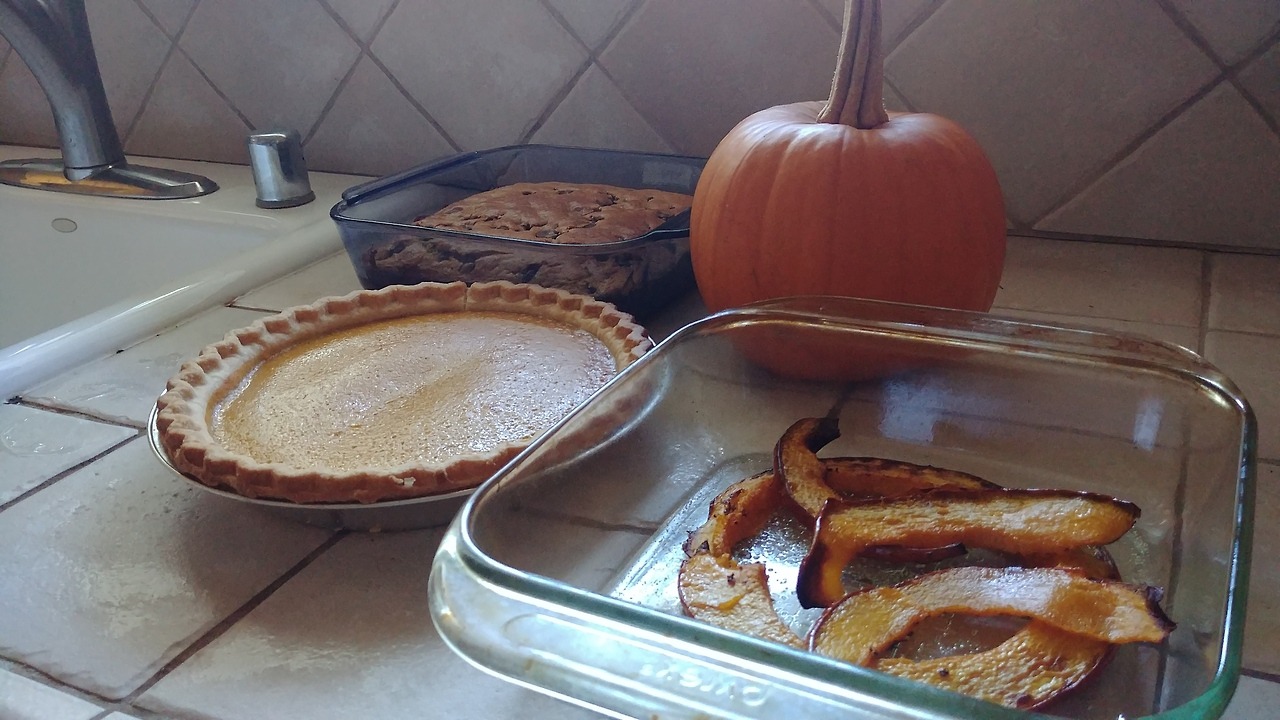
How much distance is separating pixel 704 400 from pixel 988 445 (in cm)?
16

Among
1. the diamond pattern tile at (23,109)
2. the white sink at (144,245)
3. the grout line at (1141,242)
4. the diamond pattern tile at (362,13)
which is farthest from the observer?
the diamond pattern tile at (23,109)

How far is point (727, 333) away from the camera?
20.9 inches

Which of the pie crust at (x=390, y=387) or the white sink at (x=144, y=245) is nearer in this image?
the pie crust at (x=390, y=387)

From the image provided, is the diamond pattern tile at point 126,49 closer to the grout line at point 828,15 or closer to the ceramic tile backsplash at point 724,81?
the ceramic tile backsplash at point 724,81

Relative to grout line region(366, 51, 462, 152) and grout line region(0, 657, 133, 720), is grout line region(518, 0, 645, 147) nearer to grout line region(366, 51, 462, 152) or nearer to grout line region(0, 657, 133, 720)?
grout line region(366, 51, 462, 152)

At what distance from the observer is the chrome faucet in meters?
1.00

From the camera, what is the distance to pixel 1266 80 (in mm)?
747

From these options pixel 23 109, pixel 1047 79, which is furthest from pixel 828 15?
pixel 23 109

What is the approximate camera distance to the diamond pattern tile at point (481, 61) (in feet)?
3.22

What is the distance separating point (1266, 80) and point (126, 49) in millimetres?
1325

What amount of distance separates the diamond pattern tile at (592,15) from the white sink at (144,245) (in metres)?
0.34

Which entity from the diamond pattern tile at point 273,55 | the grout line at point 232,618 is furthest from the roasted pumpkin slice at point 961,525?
the diamond pattern tile at point 273,55

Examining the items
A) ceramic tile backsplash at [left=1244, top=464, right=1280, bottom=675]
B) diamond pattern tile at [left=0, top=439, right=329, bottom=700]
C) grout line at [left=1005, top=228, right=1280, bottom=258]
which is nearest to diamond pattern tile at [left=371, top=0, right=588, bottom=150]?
grout line at [left=1005, top=228, right=1280, bottom=258]

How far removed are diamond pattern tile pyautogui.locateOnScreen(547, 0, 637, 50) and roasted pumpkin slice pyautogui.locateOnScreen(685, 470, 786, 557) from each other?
0.62 meters
